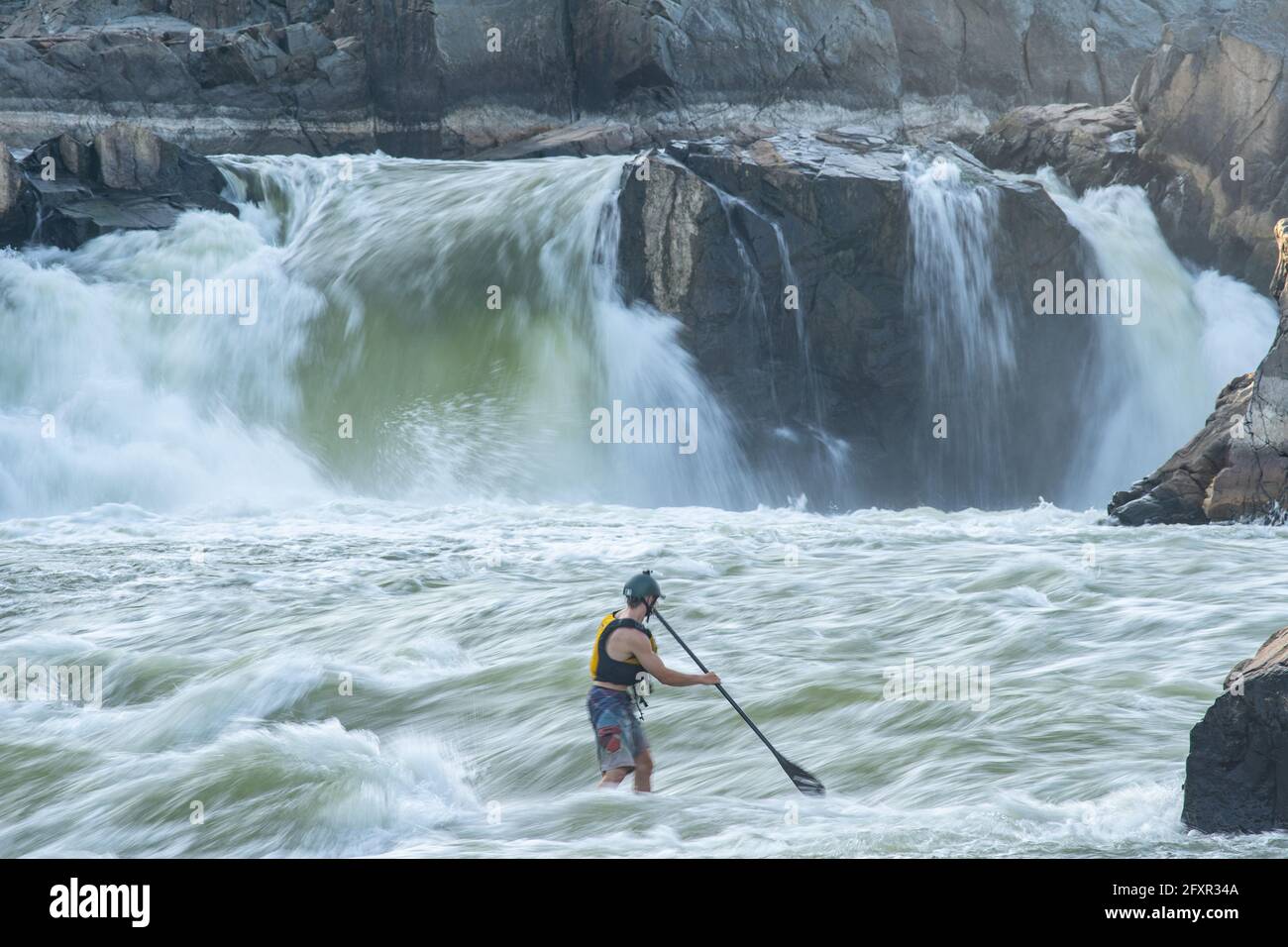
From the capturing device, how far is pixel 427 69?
2945cm

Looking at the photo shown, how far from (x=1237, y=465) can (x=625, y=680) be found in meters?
10.1

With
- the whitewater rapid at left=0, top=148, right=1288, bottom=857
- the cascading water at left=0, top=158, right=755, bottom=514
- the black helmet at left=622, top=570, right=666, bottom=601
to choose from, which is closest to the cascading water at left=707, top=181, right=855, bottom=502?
the whitewater rapid at left=0, top=148, right=1288, bottom=857

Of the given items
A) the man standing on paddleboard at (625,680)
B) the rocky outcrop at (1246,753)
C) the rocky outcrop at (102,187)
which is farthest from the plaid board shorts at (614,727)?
the rocky outcrop at (102,187)

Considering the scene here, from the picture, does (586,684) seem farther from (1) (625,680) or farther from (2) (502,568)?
(2) (502,568)

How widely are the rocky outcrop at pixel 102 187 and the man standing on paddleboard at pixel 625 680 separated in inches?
666

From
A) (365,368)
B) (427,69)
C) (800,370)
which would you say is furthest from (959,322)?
(427,69)

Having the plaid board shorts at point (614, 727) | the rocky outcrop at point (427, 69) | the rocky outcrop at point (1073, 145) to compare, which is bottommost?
the plaid board shorts at point (614, 727)

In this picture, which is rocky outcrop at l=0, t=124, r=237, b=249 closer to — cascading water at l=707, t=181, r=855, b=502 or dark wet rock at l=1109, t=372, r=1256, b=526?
cascading water at l=707, t=181, r=855, b=502

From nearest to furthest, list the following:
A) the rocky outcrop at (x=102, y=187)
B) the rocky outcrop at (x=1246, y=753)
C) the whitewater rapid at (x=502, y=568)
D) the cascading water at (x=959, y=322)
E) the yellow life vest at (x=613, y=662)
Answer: the rocky outcrop at (x=1246, y=753) → the yellow life vest at (x=613, y=662) → the whitewater rapid at (x=502, y=568) → the cascading water at (x=959, y=322) → the rocky outcrop at (x=102, y=187)

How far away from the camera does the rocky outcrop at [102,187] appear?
2186 cm

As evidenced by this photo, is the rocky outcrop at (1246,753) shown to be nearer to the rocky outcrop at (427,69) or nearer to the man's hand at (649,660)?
the man's hand at (649,660)
